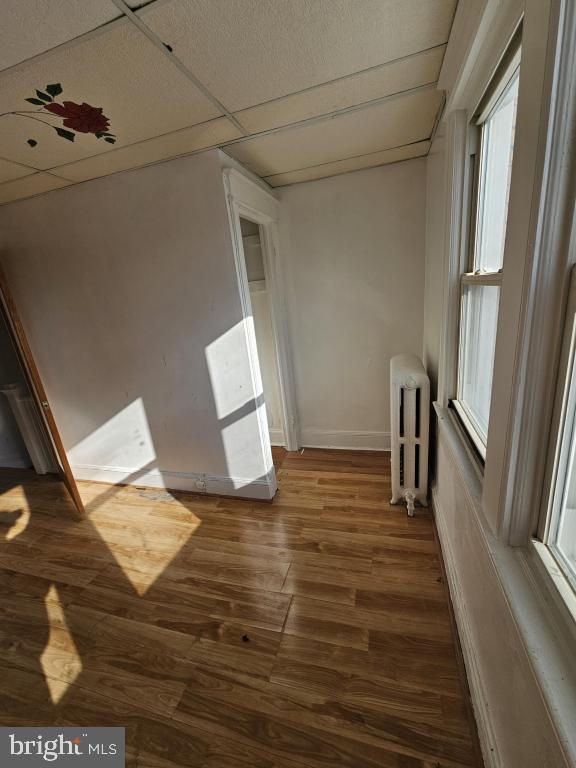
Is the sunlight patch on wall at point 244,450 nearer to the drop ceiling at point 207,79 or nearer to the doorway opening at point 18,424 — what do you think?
the drop ceiling at point 207,79

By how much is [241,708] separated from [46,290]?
2939 millimetres

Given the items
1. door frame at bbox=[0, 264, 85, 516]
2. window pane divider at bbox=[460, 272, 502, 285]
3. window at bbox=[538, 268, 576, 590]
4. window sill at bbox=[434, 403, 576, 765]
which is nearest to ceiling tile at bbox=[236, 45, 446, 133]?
window pane divider at bbox=[460, 272, 502, 285]

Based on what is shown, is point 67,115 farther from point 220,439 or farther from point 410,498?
point 410,498

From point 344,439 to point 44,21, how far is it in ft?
9.72

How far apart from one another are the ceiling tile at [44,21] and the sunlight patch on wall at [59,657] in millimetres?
2432

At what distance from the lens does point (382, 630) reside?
4.58 feet

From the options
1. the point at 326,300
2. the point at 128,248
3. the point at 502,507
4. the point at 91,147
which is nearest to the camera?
the point at 502,507

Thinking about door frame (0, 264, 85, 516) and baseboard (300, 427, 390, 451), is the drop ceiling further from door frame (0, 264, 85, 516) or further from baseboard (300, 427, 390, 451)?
baseboard (300, 427, 390, 451)

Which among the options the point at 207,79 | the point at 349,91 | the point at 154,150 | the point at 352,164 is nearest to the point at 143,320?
the point at 154,150

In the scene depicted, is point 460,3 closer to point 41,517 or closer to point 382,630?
point 382,630

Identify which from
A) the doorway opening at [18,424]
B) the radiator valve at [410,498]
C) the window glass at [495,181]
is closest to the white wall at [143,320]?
the doorway opening at [18,424]

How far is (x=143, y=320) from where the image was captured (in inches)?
87.3

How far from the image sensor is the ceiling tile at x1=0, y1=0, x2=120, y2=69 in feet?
2.74

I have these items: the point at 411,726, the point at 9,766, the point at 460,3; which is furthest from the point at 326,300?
the point at 9,766
